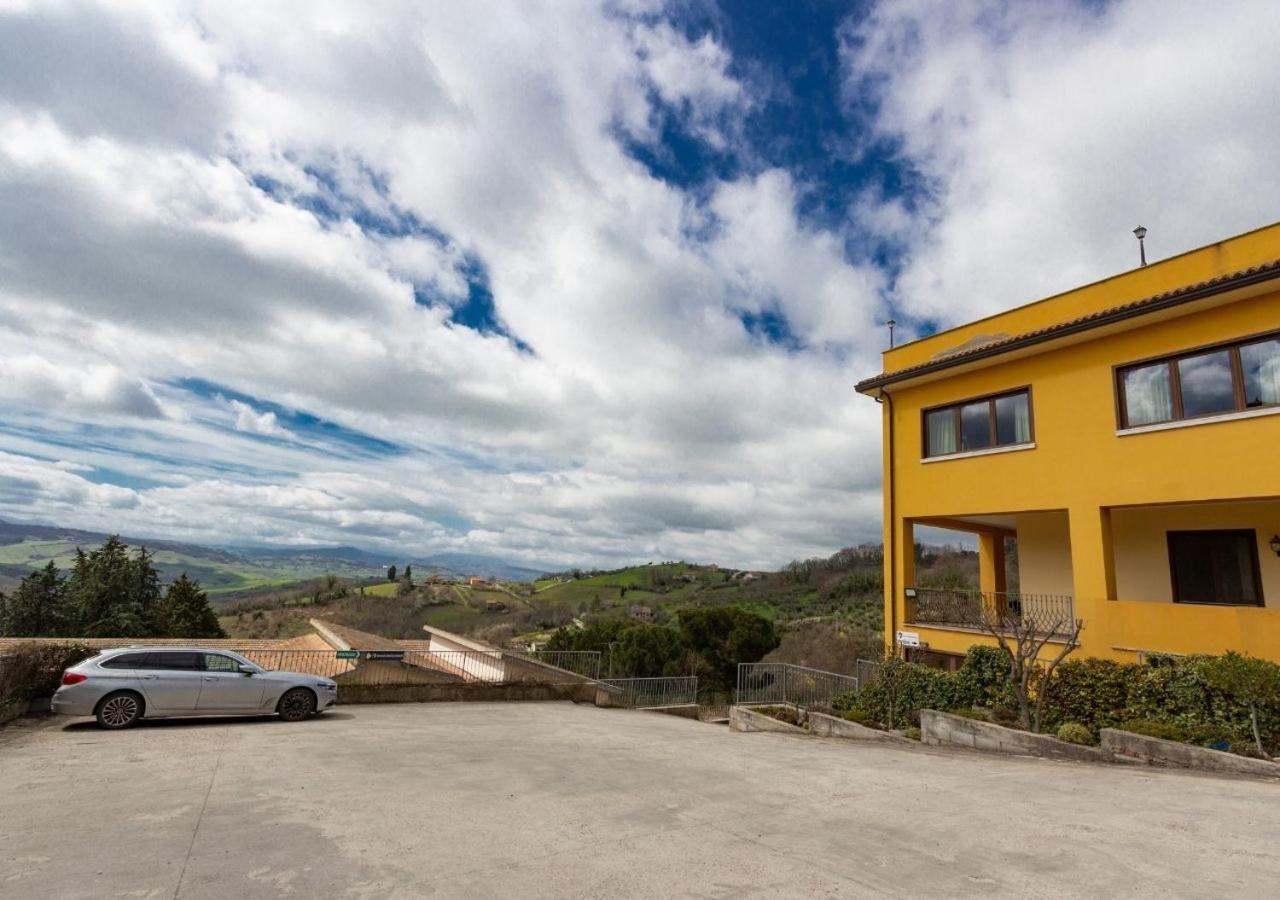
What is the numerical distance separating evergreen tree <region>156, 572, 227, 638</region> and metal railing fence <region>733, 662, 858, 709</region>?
124 feet

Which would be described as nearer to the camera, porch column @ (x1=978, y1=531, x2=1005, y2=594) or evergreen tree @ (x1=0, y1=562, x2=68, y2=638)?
porch column @ (x1=978, y1=531, x2=1005, y2=594)

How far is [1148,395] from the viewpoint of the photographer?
1308 centimetres

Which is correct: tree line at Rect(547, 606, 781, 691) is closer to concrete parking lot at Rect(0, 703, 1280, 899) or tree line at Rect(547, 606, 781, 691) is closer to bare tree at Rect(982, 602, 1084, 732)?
bare tree at Rect(982, 602, 1084, 732)

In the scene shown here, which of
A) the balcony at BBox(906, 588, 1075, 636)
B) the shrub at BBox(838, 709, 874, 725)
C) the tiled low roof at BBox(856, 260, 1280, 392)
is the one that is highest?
the tiled low roof at BBox(856, 260, 1280, 392)

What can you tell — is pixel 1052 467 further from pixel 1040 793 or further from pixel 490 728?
pixel 490 728

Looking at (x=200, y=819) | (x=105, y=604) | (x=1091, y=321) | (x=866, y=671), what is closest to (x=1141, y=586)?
(x=1091, y=321)

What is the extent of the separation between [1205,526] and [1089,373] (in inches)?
159

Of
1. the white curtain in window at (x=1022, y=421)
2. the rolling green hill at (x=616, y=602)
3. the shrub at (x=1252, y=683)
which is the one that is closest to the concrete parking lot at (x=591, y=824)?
the shrub at (x=1252, y=683)

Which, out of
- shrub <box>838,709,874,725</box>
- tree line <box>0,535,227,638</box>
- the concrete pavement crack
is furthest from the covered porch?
tree line <box>0,535,227,638</box>

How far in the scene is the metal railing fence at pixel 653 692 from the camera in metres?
23.6

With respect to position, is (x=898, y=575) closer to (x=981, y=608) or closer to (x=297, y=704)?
(x=981, y=608)

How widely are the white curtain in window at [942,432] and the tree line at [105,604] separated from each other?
45635 millimetres

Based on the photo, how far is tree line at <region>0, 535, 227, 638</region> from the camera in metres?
42.2

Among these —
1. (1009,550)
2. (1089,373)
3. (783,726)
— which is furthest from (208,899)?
(1009,550)
